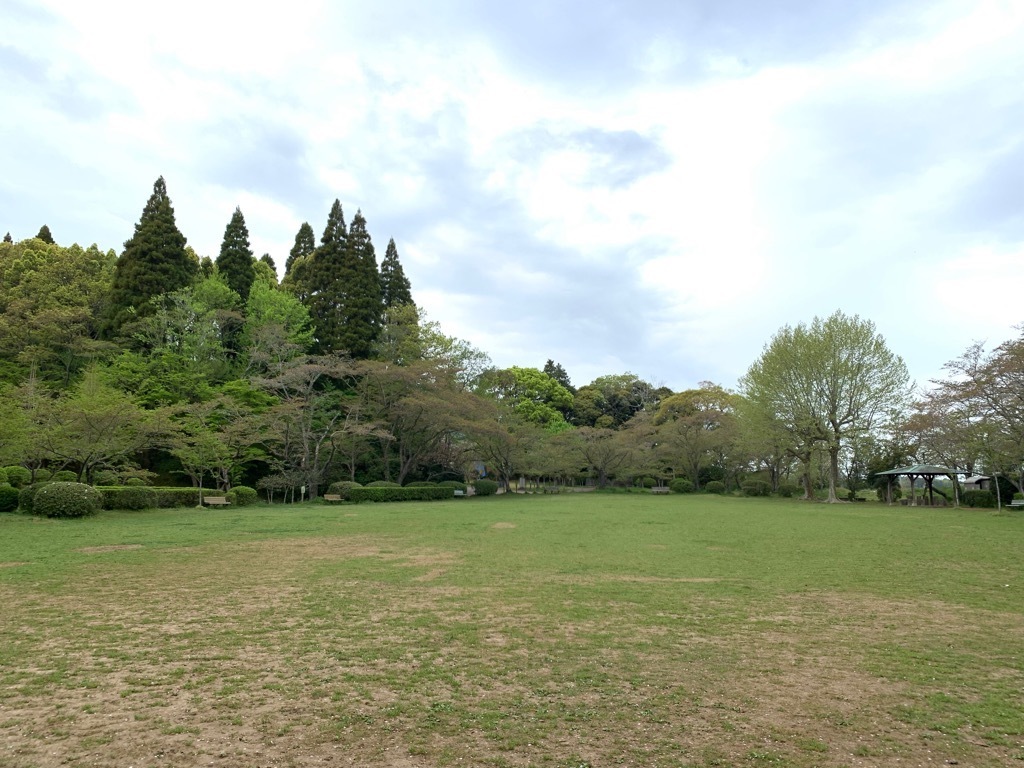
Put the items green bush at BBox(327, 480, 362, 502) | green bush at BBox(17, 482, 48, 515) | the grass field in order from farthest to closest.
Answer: green bush at BBox(327, 480, 362, 502) < green bush at BBox(17, 482, 48, 515) < the grass field

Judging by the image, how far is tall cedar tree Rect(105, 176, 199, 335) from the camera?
32.4m

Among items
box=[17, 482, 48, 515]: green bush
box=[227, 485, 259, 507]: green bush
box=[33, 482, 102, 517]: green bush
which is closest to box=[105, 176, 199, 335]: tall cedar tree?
box=[227, 485, 259, 507]: green bush

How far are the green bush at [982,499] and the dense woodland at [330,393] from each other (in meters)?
1.33

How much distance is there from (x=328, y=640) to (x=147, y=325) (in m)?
31.3

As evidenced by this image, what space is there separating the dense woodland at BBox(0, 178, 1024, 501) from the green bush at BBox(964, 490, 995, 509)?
4.37 feet

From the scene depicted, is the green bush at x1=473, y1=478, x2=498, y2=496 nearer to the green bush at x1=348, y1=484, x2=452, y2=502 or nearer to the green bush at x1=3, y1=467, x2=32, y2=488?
the green bush at x1=348, y1=484, x2=452, y2=502

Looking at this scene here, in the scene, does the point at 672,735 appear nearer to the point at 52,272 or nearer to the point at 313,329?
the point at 313,329

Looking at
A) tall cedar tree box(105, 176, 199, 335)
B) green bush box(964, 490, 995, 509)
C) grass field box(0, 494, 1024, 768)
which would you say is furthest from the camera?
tall cedar tree box(105, 176, 199, 335)

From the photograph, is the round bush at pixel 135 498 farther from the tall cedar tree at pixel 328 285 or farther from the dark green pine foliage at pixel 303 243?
the dark green pine foliage at pixel 303 243

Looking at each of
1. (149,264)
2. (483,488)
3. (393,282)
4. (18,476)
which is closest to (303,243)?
(393,282)

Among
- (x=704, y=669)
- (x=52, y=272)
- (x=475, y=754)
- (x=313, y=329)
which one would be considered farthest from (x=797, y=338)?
(x=52, y=272)

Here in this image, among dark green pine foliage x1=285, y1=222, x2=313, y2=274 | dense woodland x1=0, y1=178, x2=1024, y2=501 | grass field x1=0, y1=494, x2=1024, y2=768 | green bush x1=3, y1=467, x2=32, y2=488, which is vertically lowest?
grass field x1=0, y1=494, x2=1024, y2=768

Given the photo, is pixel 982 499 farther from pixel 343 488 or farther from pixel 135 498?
pixel 135 498

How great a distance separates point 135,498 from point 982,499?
37311 mm
